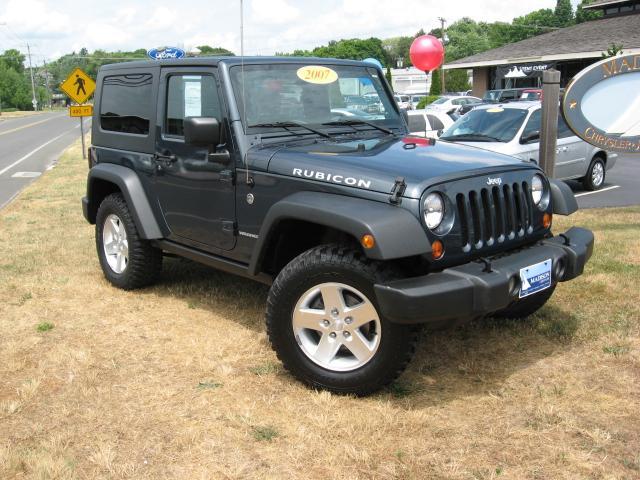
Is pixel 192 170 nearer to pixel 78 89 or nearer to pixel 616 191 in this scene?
pixel 616 191

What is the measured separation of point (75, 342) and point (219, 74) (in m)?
2.14

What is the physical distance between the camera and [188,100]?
499 centimetres

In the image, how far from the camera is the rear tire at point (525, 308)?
486 centimetres

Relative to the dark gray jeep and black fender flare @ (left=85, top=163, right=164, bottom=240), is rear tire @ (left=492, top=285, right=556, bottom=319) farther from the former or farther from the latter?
black fender flare @ (left=85, top=163, right=164, bottom=240)

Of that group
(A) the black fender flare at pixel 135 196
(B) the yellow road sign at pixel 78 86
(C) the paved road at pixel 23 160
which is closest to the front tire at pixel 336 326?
(A) the black fender flare at pixel 135 196

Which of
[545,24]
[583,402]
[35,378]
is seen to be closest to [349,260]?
[583,402]

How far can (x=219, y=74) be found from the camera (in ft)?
15.2

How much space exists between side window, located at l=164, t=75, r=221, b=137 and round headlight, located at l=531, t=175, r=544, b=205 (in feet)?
6.87

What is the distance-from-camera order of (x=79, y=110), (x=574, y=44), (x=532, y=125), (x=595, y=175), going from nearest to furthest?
(x=532, y=125) → (x=595, y=175) → (x=79, y=110) → (x=574, y=44)

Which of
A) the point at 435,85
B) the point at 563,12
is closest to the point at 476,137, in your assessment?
the point at 435,85

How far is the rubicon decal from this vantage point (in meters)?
3.79

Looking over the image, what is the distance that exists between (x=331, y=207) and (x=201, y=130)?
1103mm

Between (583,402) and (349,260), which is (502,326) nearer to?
(583,402)

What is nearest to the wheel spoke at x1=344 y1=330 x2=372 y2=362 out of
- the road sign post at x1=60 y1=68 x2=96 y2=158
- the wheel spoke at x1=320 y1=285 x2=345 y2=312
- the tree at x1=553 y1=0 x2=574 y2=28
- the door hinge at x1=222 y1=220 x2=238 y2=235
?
the wheel spoke at x1=320 y1=285 x2=345 y2=312
